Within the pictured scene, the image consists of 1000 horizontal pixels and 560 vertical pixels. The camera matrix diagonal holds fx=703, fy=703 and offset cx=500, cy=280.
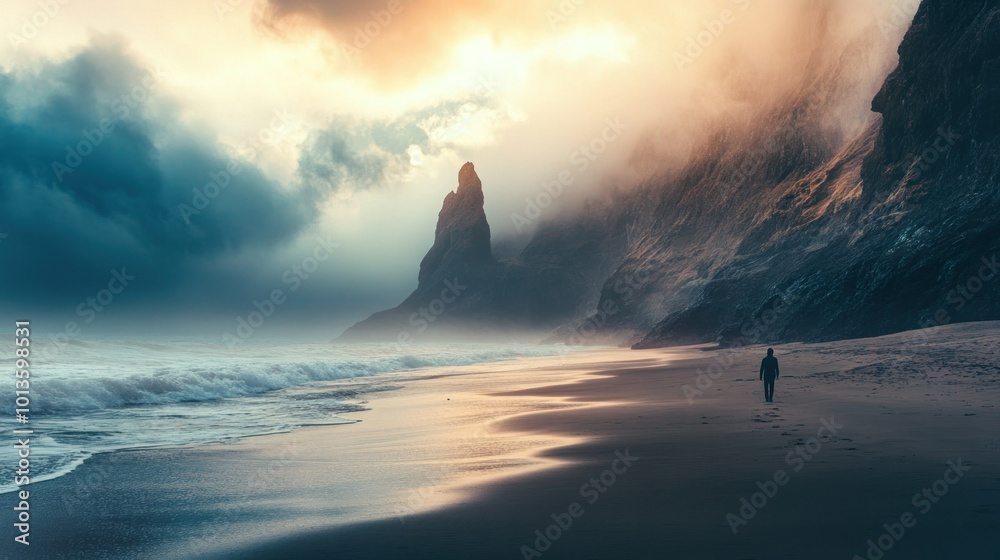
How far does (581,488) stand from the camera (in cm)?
845

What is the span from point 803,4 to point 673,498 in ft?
294

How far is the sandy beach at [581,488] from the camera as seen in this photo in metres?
6.21

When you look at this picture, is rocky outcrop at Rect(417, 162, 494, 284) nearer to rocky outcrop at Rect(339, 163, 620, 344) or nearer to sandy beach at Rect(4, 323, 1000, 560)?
rocky outcrop at Rect(339, 163, 620, 344)

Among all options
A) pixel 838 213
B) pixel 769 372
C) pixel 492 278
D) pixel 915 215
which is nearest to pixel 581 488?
pixel 769 372

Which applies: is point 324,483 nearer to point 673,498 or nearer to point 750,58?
point 673,498

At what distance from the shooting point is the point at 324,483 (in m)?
9.41

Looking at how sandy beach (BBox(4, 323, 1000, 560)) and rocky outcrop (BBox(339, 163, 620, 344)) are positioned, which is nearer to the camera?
sandy beach (BBox(4, 323, 1000, 560))

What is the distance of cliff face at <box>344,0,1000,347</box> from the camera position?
35750 mm

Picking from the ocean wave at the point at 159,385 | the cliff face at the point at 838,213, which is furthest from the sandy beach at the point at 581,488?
the cliff face at the point at 838,213

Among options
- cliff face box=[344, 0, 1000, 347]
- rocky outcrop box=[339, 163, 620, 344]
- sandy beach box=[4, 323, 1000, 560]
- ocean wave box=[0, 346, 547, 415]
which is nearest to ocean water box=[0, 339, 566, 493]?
ocean wave box=[0, 346, 547, 415]

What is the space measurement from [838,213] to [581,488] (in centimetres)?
5210

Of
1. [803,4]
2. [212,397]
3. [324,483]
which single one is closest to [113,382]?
[212,397]

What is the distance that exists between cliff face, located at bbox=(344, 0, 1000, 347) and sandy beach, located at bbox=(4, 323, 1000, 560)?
22059 millimetres

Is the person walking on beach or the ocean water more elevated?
the ocean water
